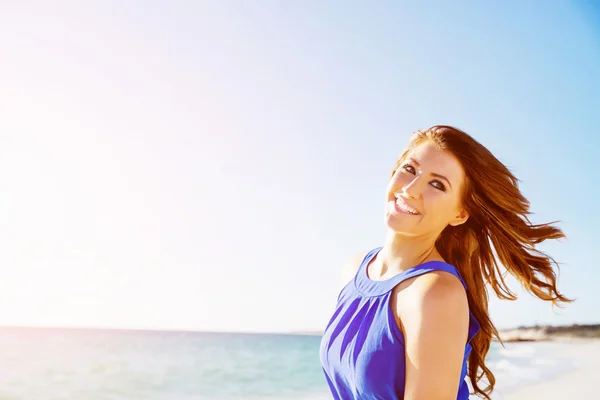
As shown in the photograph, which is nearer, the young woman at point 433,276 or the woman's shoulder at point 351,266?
the young woman at point 433,276

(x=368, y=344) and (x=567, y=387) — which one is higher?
(x=368, y=344)

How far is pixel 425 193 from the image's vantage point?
1.95 m

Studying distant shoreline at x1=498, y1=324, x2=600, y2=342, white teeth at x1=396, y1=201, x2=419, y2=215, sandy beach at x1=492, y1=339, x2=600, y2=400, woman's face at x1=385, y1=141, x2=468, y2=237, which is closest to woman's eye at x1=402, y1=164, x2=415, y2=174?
woman's face at x1=385, y1=141, x2=468, y2=237

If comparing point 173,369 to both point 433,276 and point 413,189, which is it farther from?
point 433,276

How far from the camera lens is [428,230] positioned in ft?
6.51

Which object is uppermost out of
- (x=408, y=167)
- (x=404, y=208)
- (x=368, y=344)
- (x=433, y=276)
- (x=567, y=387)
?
(x=408, y=167)

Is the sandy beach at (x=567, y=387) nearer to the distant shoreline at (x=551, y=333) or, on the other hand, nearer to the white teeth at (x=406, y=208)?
the white teeth at (x=406, y=208)

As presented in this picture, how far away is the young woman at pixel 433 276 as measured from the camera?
5.57ft

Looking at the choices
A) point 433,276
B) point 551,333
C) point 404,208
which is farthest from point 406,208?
point 551,333

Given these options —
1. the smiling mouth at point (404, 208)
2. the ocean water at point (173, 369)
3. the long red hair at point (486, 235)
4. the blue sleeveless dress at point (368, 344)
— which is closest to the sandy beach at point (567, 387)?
the ocean water at point (173, 369)

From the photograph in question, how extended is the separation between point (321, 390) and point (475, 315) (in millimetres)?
13429

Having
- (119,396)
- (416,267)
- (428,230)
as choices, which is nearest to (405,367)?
(416,267)

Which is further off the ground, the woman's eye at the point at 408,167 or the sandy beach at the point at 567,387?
the woman's eye at the point at 408,167

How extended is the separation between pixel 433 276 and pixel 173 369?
73.7 ft
